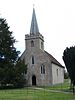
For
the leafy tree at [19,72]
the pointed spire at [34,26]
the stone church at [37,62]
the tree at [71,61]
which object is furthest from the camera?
the pointed spire at [34,26]

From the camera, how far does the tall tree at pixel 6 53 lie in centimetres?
5088

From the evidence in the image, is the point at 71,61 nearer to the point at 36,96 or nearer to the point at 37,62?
the point at 36,96

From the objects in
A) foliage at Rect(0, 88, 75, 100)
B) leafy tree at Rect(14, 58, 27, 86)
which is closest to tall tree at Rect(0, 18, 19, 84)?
leafy tree at Rect(14, 58, 27, 86)

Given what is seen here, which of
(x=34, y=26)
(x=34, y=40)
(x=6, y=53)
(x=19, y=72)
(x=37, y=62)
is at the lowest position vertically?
(x=19, y=72)

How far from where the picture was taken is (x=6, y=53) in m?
52.6

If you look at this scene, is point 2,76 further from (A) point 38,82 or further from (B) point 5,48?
(A) point 38,82

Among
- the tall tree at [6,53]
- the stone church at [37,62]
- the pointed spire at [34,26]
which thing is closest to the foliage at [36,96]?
the tall tree at [6,53]

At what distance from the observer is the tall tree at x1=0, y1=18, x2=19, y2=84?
167ft

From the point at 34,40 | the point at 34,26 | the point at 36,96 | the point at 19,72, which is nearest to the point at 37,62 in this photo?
the point at 34,40

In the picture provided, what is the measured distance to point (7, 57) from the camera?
5341 centimetres

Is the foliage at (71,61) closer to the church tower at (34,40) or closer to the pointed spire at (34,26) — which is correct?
the church tower at (34,40)

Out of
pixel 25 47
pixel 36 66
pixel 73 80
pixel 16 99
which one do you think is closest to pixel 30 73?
pixel 36 66

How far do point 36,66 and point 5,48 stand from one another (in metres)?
11.4

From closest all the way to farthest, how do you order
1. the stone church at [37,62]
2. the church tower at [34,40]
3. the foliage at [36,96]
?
the foliage at [36,96], the stone church at [37,62], the church tower at [34,40]
